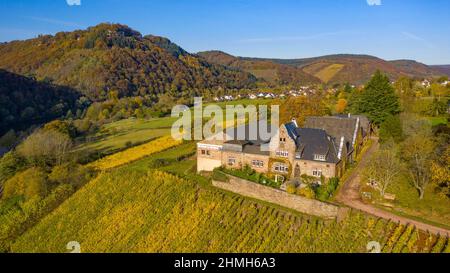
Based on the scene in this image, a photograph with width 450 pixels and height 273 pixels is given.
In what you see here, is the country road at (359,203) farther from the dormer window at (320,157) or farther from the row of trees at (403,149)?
the dormer window at (320,157)

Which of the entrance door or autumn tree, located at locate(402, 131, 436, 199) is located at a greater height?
autumn tree, located at locate(402, 131, 436, 199)

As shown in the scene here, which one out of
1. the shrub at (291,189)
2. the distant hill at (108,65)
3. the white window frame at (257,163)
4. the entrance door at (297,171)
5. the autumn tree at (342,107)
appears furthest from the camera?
the distant hill at (108,65)

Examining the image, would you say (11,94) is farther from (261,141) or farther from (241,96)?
(261,141)

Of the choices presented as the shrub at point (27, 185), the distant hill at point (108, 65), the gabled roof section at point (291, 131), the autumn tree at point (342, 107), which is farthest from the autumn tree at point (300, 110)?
the distant hill at point (108, 65)

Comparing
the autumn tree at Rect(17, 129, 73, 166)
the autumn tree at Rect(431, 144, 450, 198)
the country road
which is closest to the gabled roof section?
the country road

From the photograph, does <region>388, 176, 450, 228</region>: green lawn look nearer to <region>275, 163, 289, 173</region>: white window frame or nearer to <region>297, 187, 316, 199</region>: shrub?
<region>297, 187, 316, 199</region>: shrub

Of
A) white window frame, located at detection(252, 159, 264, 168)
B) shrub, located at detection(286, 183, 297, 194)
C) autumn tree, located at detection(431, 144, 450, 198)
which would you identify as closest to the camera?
autumn tree, located at detection(431, 144, 450, 198)
